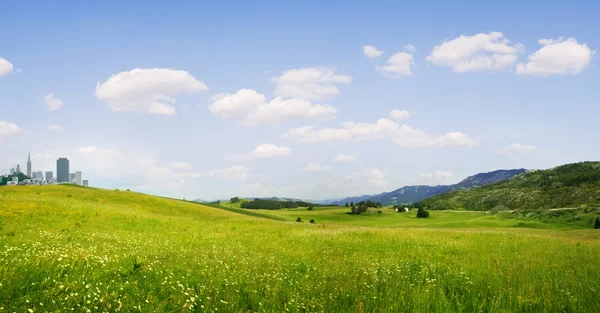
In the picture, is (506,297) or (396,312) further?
(506,297)

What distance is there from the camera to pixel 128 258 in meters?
13.5

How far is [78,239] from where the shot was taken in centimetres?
2166

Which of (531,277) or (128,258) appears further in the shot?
(128,258)

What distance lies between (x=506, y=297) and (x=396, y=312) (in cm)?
343

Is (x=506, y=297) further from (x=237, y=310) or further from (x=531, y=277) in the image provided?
Answer: (x=237, y=310)

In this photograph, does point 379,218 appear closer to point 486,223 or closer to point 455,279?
point 486,223

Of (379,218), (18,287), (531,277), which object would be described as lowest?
(379,218)

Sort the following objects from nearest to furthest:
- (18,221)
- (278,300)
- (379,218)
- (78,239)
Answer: (278,300) < (78,239) < (18,221) < (379,218)

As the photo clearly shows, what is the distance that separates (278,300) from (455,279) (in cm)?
551

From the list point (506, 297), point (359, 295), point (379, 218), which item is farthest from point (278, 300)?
point (379, 218)

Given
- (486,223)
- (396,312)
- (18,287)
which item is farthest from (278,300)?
(486,223)

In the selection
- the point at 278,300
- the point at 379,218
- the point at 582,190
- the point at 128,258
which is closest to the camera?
the point at 278,300

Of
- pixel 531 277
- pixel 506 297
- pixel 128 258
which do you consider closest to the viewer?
pixel 506 297

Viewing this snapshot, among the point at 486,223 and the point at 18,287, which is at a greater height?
the point at 18,287
